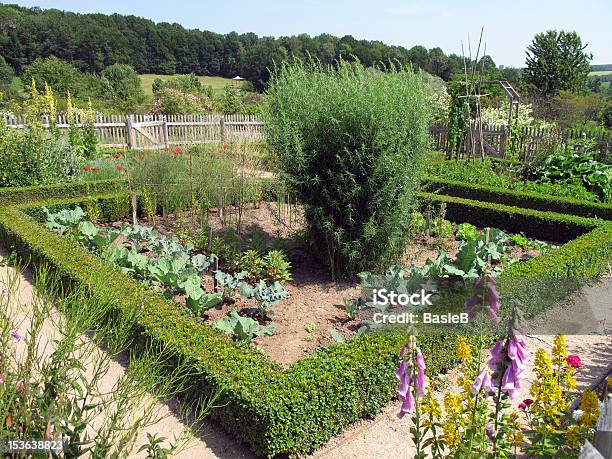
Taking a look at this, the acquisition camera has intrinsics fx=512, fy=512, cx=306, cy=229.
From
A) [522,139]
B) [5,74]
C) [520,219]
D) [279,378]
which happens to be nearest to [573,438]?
[279,378]

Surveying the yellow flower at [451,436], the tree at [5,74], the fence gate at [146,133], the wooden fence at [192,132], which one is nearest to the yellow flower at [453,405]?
the yellow flower at [451,436]

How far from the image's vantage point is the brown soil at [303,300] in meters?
4.52

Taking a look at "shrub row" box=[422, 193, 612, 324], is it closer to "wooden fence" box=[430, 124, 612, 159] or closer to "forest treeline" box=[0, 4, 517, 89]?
"wooden fence" box=[430, 124, 612, 159]

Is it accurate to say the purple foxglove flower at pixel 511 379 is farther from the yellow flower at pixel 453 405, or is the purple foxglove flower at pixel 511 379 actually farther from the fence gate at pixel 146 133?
the fence gate at pixel 146 133

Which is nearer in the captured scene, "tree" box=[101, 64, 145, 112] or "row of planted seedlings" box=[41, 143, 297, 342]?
"row of planted seedlings" box=[41, 143, 297, 342]

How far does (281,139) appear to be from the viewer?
610 centimetres

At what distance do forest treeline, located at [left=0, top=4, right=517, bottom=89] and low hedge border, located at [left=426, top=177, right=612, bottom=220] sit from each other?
30443 mm

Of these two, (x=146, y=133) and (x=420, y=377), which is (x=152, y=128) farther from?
(x=420, y=377)

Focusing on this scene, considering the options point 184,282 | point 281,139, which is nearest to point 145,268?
point 184,282

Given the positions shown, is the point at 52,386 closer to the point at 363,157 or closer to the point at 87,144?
the point at 363,157

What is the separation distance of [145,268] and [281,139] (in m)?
2.15

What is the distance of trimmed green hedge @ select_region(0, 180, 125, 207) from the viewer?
878cm

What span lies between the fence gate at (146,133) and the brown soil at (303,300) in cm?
1053

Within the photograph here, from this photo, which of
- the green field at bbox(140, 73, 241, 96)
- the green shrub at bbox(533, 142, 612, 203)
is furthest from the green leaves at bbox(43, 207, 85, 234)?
the green field at bbox(140, 73, 241, 96)
